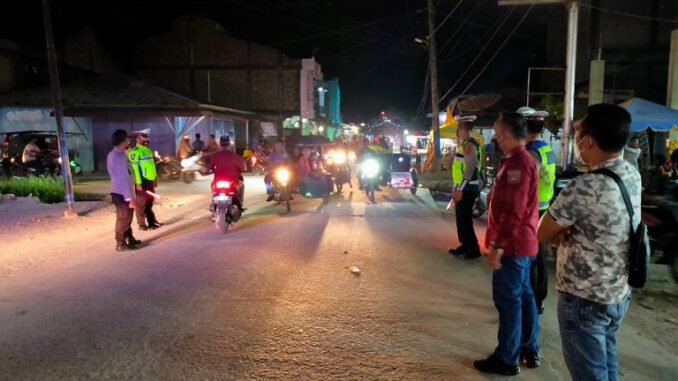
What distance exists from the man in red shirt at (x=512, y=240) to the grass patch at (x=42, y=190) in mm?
12811

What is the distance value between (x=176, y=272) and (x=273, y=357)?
314 cm

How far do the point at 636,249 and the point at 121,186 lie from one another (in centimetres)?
748

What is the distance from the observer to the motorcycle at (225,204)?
31.2ft

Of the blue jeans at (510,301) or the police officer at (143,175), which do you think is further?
the police officer at (143,175)

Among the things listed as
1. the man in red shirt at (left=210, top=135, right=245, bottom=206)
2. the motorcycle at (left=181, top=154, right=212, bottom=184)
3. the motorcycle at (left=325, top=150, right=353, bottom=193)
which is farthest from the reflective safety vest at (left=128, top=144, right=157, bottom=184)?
the motorcycle at (left=181, top=154, right=212, bottom=184)

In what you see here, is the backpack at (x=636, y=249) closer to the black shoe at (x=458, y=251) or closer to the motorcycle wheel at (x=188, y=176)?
the black shoe at (x=458, y=251)

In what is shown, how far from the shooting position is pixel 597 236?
110 inches

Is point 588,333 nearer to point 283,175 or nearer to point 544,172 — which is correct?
point 544,172

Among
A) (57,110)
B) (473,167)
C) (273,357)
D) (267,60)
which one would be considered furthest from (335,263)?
(267,60)

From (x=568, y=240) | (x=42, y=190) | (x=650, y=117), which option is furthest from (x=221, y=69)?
(x=568, y=240)

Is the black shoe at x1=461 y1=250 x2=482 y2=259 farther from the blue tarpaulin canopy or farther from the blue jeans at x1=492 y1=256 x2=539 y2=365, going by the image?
the blue tarpaulin canopy

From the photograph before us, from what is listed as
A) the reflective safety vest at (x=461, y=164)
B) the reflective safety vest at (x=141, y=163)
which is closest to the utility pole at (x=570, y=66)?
the reflective safety vest at (x=461, y=164)

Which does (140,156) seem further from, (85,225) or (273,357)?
(273,357)

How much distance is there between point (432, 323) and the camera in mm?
5016
